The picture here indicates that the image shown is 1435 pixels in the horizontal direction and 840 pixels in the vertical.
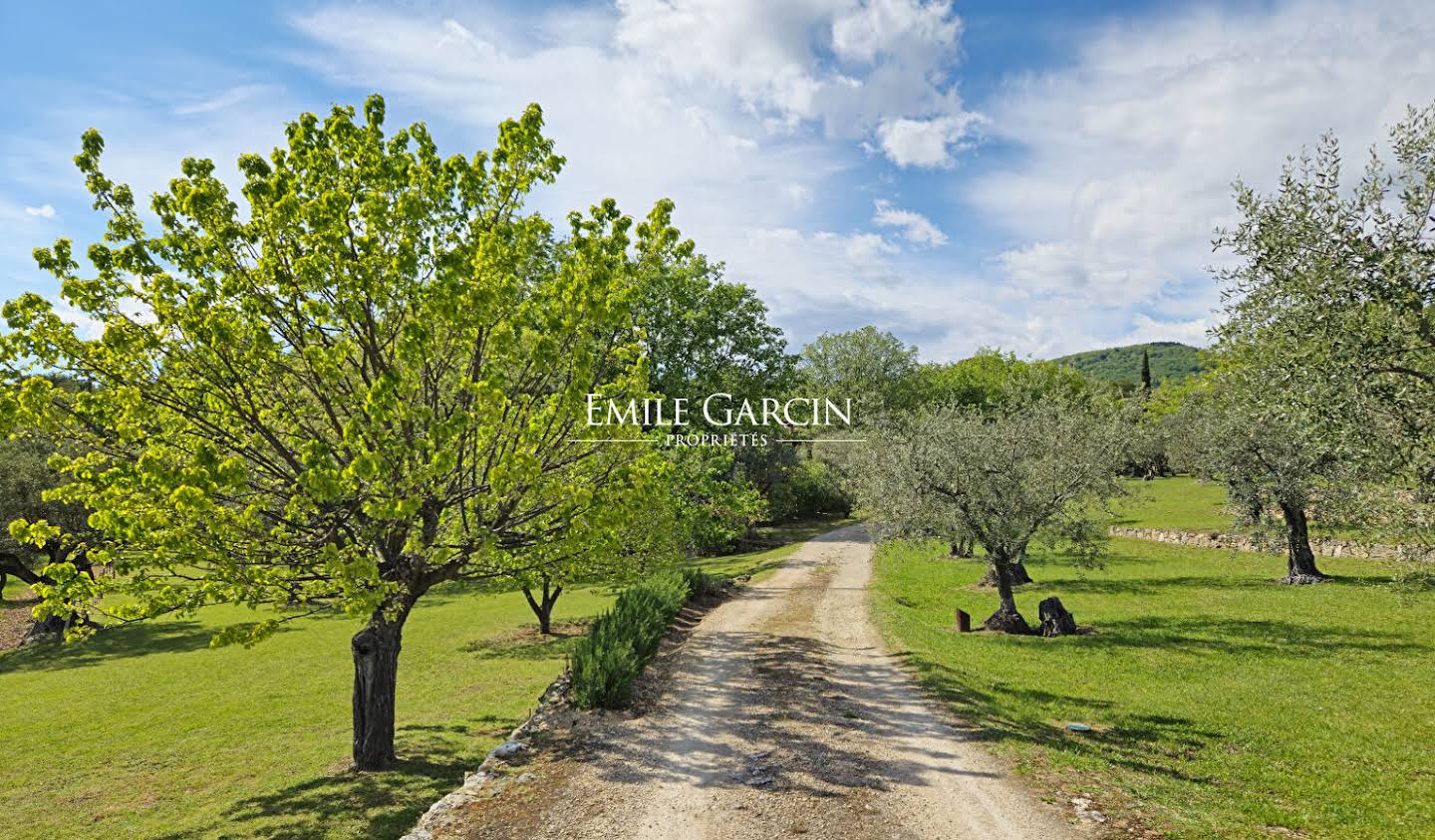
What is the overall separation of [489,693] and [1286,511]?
31981mm

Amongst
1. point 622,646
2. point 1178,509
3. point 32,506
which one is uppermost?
point 32,506

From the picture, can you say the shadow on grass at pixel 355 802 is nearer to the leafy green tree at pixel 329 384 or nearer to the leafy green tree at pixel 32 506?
the leafy green tree at pixel 329 384

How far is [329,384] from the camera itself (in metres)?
12.3

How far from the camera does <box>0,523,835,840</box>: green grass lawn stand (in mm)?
12766

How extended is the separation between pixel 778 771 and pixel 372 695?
27.8ft

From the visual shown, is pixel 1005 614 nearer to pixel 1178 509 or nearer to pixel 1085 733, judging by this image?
pixel 1085 733

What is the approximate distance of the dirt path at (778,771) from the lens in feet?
34.5

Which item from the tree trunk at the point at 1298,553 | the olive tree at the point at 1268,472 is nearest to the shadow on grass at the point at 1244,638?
the olive tree at the point at 1268,472

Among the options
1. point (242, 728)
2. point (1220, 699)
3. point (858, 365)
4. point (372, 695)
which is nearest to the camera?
point (372, 695)

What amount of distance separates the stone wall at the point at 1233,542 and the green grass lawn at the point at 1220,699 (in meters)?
3.78

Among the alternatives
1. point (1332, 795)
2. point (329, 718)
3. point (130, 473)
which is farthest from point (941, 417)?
point (130, 473)

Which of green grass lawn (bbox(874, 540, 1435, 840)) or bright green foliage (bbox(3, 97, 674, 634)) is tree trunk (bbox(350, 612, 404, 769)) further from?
green grass lawn (bbox(874, 540, 1435, 840))

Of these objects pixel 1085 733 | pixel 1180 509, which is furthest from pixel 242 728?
pixel 1180 509

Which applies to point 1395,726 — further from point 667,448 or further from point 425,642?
point 425,642
